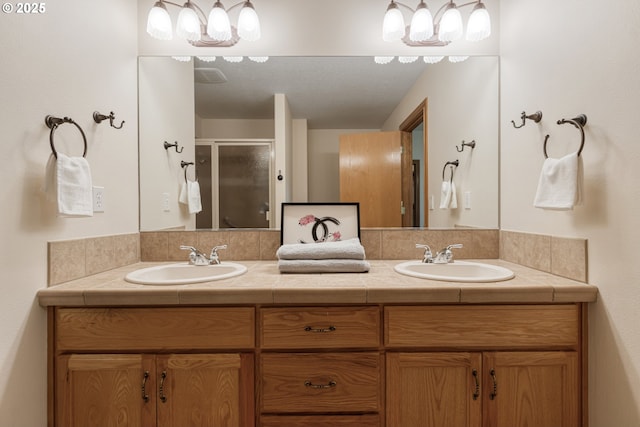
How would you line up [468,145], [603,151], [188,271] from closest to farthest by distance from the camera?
[603,151]
[188,271]
[468,145]

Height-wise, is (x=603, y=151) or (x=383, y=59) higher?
(x=383, y=59)

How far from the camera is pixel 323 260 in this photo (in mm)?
1413

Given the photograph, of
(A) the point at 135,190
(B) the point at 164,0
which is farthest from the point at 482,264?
(B) the point at 164,0

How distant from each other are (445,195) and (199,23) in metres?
1.55

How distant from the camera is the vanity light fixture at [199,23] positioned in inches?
63.4

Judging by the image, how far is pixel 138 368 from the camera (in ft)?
3.81

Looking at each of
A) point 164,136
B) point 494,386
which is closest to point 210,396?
point 494,386

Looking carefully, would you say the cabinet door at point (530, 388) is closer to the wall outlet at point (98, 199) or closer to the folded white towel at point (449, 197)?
the folded white towel at point (449, 197)

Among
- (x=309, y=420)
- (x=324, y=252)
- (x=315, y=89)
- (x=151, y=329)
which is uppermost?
(x=315, y=89)

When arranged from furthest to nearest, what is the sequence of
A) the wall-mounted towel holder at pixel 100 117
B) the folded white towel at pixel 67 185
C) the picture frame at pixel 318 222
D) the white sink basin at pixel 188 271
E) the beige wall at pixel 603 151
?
the picture frame at pixel 318 222 < the white sink basin at pixel 188 271 < the wall-mounted towel holder at pixel 100 117 < the folded white towel at pixel 67 185 < the beige wall at pixel 603 151

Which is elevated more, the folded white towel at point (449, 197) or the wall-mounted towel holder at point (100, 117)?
the wall-mounted towel holder at point (100, 117)

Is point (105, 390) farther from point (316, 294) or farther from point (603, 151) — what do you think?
A: point (603, 151)

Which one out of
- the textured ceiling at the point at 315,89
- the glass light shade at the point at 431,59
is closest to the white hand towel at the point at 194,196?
the textured ceiling at the point at 315,89

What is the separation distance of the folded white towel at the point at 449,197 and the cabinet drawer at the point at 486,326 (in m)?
0.73
